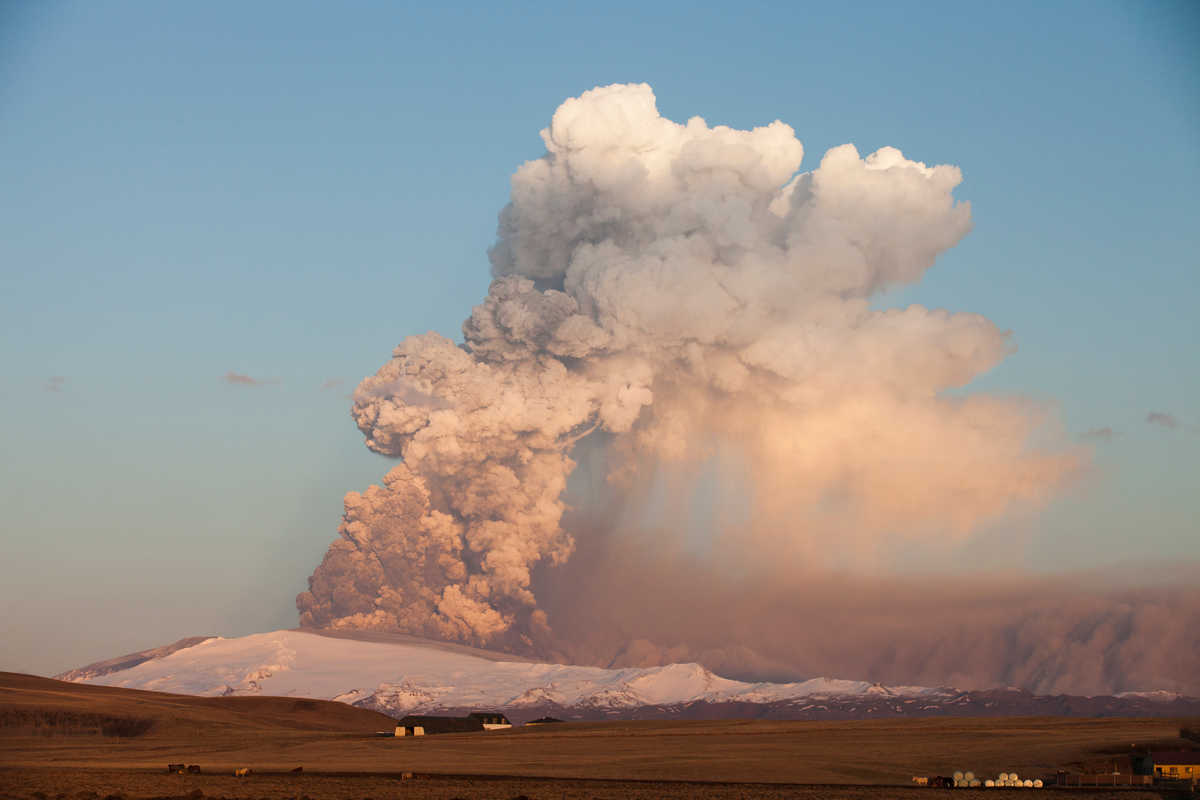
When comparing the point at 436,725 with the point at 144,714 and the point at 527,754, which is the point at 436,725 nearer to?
the point at 144,714

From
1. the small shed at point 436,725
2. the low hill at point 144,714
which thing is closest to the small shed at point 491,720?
the small shed at point 436,725

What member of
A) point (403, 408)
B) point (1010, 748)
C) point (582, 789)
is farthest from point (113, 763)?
point (403, 408)

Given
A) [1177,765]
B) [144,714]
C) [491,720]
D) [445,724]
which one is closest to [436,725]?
[445,724]

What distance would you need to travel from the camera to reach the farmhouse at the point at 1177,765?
242 feet

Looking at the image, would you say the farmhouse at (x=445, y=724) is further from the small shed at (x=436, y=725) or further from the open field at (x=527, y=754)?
the open field at (x=527, y=754)

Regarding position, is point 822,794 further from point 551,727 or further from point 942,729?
point 551,727

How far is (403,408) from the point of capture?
178 meters

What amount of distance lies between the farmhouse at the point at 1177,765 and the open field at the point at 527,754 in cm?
369

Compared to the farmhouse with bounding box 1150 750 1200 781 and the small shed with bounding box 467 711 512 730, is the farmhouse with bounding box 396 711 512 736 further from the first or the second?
the farmhouse with bounding box 1150 750 1200 781

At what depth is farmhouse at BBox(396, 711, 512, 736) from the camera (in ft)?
433

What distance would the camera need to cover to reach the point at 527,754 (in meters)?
90.4

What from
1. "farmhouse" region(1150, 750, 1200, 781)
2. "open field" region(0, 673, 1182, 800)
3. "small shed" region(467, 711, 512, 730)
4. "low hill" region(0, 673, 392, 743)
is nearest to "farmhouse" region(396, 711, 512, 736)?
"small shed" region(467, 711, 512, 730)

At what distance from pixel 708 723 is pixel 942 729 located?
1136 inches

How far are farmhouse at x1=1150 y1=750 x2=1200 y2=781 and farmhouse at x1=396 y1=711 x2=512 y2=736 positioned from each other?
7487cm
